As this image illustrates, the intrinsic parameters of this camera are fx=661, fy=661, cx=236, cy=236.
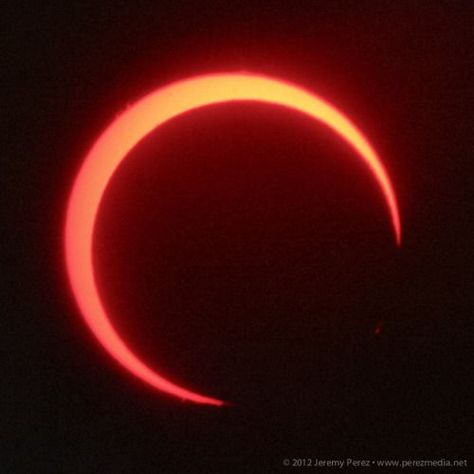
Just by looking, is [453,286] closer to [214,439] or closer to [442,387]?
[442,387]

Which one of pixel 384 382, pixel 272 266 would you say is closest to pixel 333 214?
pixel 272 266

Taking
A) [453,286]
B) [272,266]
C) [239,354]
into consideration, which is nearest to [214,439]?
[239,354]

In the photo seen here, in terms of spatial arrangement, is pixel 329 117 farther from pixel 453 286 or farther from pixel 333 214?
pixel 453 286

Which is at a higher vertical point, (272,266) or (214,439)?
(272,266)

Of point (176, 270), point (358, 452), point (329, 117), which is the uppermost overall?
point (329, 117)

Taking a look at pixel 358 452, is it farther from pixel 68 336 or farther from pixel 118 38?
pixel 118 38

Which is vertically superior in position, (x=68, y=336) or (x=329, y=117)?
(x=329, y=117)
